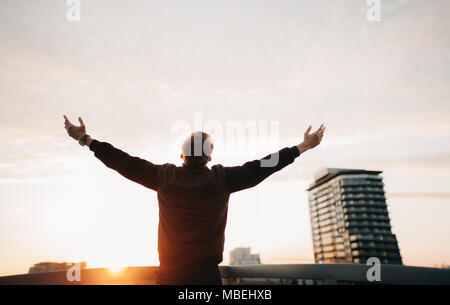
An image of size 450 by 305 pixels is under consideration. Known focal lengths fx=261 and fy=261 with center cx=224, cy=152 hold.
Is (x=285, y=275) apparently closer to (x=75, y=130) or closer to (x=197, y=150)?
(x=197, y=150)

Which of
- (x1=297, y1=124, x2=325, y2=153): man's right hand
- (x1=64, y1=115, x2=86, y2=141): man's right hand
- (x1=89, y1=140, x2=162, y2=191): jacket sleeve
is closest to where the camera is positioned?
(x1=89, y1=140, x2=162, y2=191): jacket sleeve

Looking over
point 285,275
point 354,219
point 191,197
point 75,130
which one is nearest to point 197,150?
point 191,197

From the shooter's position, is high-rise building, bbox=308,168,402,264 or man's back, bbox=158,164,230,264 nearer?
man's back, bbox=158,164,230,264

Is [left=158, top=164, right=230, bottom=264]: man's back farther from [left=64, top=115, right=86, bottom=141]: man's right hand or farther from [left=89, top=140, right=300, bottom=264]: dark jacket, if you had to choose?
[left=64, top=115, right=86, bottom=141]: man's right hand

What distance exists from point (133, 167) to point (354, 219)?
466ft

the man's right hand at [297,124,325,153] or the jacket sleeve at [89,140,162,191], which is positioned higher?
the man's right hand at [297,124,325,153]

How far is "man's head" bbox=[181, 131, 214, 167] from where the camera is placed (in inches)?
78.4

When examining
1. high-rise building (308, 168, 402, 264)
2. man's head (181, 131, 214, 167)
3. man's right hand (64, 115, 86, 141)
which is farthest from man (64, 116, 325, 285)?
high-rise building (308, 168, 402, 264)

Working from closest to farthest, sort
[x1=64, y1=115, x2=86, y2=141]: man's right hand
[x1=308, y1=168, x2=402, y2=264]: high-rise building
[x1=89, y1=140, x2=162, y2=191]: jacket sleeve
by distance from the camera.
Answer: [x1=89, y1=140, x2=162, y2=191]: jacket sleeve
[x1=64, y1=115, x2=86, y2=141]: man's right hand
[x1=308, y1=168, x2=402, y2=264]: high-rise building

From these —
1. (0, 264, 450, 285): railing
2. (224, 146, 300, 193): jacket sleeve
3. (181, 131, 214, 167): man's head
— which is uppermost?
(181, 131, 214, 167): man's head

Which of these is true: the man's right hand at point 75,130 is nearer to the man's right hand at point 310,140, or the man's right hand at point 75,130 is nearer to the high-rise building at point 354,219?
the man's right hand at point 310,140

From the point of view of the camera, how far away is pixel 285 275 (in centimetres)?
351
